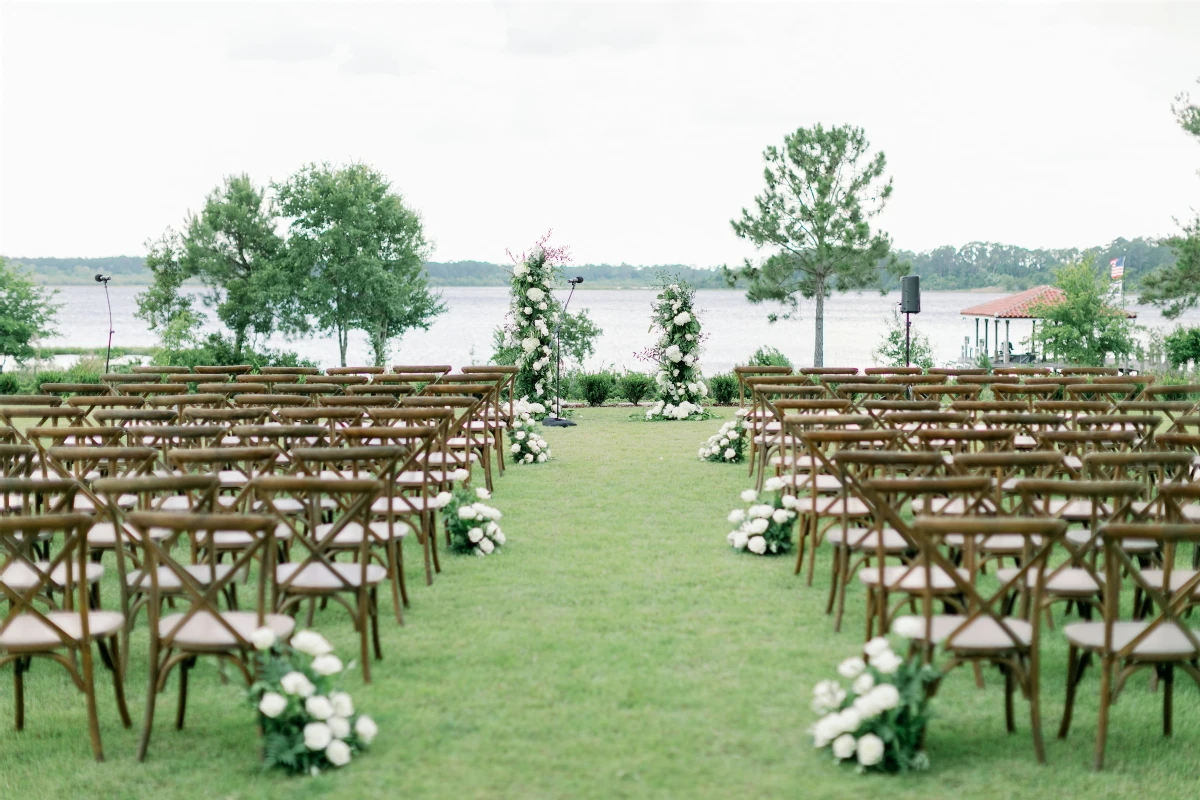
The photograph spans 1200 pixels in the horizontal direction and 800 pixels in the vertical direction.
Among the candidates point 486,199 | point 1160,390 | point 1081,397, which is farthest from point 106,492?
point 486,199

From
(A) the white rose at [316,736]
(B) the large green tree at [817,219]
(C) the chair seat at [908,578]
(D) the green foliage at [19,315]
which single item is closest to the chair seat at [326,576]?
(A) the white rose at [316,736]

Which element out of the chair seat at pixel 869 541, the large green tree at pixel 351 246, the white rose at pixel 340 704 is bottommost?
the white rose at pixel 340 704

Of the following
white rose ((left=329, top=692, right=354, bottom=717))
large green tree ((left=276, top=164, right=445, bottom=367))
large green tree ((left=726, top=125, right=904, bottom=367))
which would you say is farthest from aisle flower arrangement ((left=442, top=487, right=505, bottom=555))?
large green tree ((left=726, top=125, right=904, bottom=367))

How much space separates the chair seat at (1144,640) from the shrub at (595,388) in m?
13.2

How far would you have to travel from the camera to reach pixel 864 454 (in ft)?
16.7

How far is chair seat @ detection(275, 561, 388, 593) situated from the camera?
4465mm

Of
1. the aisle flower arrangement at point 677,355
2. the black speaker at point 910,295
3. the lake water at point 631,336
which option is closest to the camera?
the aisle flower arrangement at point 677,355

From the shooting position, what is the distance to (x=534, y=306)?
13781mm

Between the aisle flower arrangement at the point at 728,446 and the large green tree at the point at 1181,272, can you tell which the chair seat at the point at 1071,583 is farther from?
the large green tree at the point at 1181,272

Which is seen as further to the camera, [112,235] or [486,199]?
[486,199]

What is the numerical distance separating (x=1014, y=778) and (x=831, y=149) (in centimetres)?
2890

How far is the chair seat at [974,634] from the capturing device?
384 cm

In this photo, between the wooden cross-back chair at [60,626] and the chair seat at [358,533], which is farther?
the chair seat at [358,533]

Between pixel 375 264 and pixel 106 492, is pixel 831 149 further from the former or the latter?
pixel 106 492
